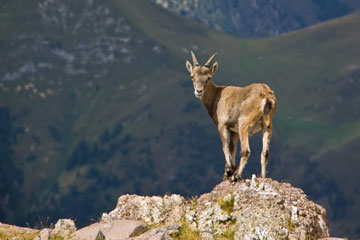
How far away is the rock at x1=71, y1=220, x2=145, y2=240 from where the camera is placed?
2503cm

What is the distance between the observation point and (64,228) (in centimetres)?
2722

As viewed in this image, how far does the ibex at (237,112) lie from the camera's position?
27922 millimetres

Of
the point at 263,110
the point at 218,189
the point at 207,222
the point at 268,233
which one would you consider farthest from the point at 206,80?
the point at 268,233

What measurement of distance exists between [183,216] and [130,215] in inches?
93.7

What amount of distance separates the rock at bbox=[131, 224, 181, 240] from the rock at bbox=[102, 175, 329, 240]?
0.09 metres

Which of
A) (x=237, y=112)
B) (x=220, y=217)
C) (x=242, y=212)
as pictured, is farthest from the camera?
(x=237, y=112)

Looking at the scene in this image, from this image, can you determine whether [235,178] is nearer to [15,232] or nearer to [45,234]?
[45,234]

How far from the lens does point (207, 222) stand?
2508cm

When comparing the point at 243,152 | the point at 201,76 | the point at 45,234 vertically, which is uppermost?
the point at 201,76

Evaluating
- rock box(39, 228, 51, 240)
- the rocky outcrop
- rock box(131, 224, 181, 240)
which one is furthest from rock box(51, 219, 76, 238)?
rock box(131, 224, 181, 240)

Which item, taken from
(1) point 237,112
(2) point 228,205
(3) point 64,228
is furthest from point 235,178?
(3) point 64,228

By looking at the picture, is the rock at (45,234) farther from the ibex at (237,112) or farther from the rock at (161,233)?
the ibex at (237,112)

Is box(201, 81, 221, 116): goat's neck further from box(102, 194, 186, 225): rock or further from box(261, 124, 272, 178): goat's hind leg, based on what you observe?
box(102, 194, 186, 225): rock

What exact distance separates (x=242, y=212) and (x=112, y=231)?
4982 millimetres
